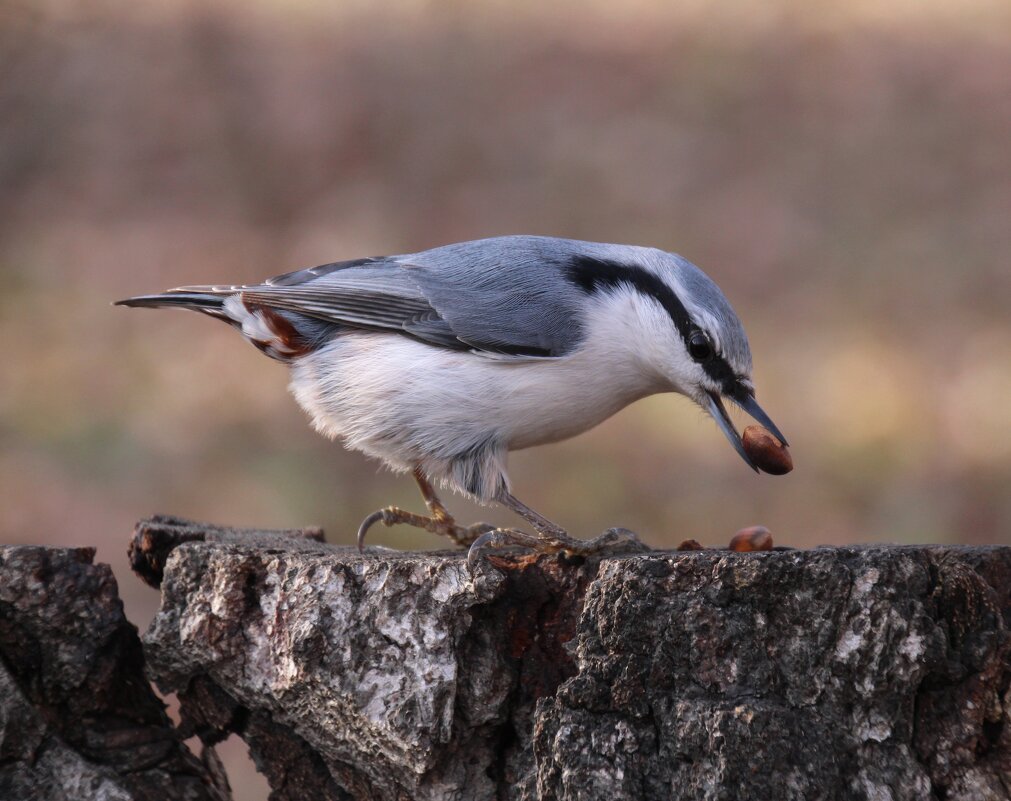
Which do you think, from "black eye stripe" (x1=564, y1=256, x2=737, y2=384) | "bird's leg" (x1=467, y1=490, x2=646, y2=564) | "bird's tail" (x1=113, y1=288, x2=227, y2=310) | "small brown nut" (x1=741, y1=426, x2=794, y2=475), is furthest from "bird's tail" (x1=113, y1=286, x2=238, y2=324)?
"small brown nut" (x1=741, y1=426, x2=794, y2=475)

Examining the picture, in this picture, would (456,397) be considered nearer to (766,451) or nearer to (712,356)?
(712,356)

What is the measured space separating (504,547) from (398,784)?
1.76ft

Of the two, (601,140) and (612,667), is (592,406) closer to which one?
(612,667)

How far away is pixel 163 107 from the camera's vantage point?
6.79 m

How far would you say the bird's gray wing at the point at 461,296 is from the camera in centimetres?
265

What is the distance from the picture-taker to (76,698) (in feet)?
7.05

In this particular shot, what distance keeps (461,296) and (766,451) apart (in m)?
0.79

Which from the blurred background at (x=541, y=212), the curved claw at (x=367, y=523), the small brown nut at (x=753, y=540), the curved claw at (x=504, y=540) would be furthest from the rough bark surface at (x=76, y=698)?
the blurred background at (x=541, y=212)

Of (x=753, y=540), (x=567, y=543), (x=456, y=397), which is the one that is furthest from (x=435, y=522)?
(x=753, y=540)

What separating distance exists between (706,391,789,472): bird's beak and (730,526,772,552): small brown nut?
26 cm

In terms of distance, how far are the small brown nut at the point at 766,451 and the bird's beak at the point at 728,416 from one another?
0.02m

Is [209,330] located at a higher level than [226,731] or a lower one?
higher

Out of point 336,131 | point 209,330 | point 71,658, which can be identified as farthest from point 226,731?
point 336,131

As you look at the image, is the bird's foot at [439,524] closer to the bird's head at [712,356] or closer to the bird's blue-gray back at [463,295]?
the bird's blue-gray back at [463,295]
